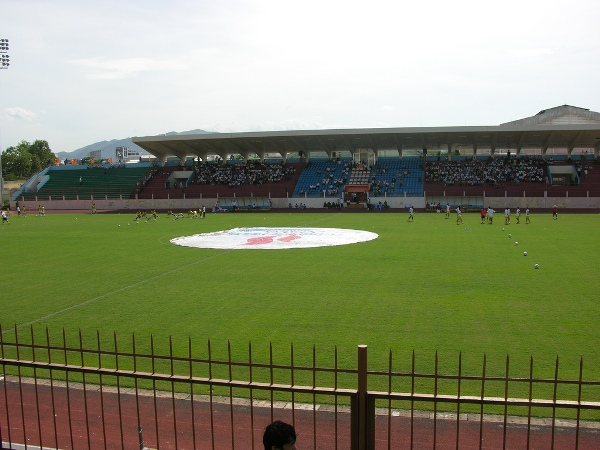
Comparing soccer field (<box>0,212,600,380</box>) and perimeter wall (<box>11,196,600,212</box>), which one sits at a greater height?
soccer field (<box>0,212,600,380</box>)

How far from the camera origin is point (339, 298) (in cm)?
1480

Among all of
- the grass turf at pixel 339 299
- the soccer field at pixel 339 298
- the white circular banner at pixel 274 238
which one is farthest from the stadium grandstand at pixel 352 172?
the grass turf at pixel 339 299

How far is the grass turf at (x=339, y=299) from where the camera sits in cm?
1050

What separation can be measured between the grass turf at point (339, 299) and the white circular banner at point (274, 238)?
191 cm

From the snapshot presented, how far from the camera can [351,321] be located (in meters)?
12.4

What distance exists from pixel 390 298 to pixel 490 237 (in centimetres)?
1693

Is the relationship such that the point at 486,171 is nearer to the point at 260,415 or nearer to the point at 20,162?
the point at 260,415

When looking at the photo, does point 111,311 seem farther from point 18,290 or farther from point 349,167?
point 349,167

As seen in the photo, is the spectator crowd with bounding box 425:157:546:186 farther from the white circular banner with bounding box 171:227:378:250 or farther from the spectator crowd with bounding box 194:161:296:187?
the white circular banner with bounding box 171:227:378:250

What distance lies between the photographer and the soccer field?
10.7 metres

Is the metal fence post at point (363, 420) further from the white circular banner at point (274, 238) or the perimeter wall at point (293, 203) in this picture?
the perimeter wall at point (293, 203)

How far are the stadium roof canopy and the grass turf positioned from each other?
1272 inches

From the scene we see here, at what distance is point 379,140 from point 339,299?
51140 millimetres

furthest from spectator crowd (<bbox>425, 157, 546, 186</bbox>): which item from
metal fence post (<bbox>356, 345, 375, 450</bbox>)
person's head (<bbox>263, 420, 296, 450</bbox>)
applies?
person's head (<bbox>263, 420, 296, 450</bbox>)
